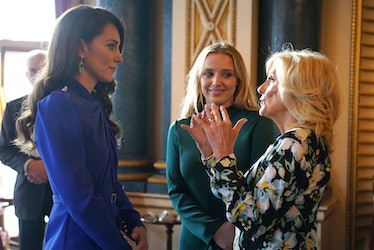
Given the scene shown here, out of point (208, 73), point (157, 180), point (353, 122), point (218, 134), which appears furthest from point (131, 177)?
point (218, 134)

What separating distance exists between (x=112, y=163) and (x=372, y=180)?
2.87 m

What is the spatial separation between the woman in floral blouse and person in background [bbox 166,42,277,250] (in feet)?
1.27

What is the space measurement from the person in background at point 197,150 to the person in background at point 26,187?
34.2 inches

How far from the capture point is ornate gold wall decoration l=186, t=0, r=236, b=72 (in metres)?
3.70

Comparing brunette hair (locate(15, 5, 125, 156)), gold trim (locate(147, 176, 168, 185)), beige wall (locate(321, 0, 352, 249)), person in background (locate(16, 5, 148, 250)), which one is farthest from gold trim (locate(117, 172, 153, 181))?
brunette hair (locate(15, 5, 125, 156))

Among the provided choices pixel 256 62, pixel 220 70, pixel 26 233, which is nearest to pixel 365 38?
pixel 256 62

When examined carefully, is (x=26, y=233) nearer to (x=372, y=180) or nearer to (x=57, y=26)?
(x=57, y=26)

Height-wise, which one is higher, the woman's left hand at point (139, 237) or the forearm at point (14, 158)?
the forearm at point (14, 158)

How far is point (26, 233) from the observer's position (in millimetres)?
2771

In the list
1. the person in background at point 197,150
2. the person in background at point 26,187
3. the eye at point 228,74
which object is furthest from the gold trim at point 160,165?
the eye at point 228,74

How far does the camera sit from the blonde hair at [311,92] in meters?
1.53

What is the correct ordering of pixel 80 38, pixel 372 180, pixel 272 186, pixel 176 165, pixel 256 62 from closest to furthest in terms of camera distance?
pixel 272 186 → pixel 80 38 → pixel 176 165 → pixel 256 62 → pixel 372 180

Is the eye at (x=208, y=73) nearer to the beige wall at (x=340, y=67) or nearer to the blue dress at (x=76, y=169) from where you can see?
the blue dress at (x=76, y=169)

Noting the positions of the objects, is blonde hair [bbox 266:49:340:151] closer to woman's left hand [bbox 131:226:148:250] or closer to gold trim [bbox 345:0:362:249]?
woman's left hand [bbox 131:226:148:250]
